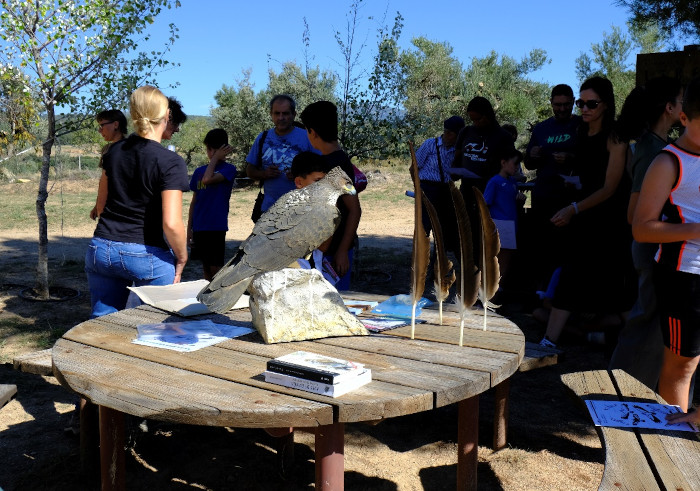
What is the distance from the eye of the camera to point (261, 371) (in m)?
2.29

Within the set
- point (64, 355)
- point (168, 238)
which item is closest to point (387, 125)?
point (168, 238)

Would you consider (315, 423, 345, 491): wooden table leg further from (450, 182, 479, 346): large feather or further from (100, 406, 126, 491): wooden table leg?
(100, 406, 126, 491): wooden table leg

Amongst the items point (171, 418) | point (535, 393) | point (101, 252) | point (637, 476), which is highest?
point (101, 252)

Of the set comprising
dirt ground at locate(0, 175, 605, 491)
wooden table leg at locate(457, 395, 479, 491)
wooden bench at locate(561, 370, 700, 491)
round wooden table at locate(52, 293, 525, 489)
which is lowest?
dirt ground at locate(0, 175, 605, 491)

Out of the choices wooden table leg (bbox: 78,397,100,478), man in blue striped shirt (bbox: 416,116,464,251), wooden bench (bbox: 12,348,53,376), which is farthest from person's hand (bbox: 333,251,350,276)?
man in blue striped shirt (bbox: 416,116,464,251)

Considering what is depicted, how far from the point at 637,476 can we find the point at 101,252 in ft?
9.12

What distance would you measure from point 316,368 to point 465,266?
0.87m

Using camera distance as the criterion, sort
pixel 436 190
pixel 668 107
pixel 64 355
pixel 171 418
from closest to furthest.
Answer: pixel 171 418 < pixel 64 355 < pixel 668 107 < pixel 436 190

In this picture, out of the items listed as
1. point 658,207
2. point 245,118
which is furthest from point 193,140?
point 658,207

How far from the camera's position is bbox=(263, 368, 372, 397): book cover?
2.06 m

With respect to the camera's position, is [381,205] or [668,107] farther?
[381,205]

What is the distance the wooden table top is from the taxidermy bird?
228 mm

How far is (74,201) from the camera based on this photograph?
55.9 feet

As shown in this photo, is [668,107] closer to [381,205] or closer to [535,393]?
[535,393]
